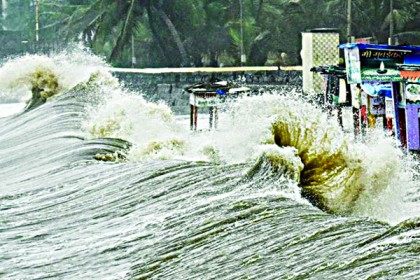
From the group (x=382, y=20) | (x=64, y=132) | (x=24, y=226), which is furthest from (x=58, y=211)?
(x=382, y=20)

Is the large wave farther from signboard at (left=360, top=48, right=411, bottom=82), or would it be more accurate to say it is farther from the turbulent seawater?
signboard at (left=360, top=48, right=411, bottom=82)

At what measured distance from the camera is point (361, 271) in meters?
4.35

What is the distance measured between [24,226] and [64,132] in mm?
5679

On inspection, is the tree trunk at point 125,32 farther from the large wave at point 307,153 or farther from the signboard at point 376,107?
the large wave at point 307,153

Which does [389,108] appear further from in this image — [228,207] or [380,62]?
[228,207]

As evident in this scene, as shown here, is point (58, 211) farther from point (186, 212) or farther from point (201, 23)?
point (201, 23)

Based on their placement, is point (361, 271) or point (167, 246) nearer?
point (361, 271)

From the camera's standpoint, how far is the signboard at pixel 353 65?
10211mm

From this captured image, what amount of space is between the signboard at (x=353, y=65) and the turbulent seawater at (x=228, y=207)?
1229 mm

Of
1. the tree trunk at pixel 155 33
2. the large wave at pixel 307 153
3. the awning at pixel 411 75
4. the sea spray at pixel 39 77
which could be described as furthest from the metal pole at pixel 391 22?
the large wave at pixel 307 153

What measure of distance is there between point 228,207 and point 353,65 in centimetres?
502

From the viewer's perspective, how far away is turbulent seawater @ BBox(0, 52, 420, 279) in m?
4.74

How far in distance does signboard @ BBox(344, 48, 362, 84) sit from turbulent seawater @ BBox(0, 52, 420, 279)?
4.03 feet

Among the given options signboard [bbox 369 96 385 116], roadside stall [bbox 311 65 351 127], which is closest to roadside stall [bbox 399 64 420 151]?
signboard [bbox 369 96 385 116]
